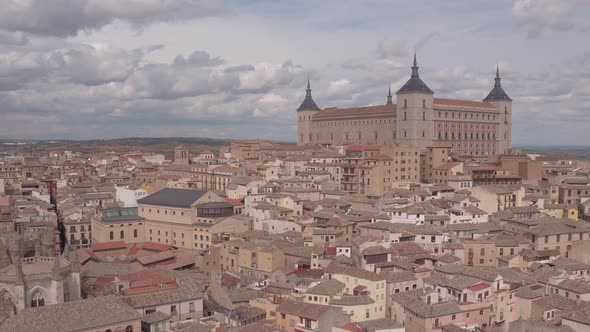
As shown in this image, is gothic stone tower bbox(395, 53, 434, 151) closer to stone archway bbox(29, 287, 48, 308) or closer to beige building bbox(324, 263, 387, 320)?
beige building bbox(324, 263, 387, 320)

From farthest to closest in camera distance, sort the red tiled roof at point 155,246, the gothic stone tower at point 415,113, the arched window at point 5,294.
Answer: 1. the gothic stone tower at point 415,113
2. the red tiled roof at point 155,246
3. the arched window at point 5,294

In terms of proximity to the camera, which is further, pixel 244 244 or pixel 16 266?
pixel 244 244

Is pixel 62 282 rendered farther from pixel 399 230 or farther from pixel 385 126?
pixel 385 126

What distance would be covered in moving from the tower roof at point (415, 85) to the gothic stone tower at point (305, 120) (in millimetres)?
25359

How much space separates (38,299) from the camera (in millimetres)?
28094

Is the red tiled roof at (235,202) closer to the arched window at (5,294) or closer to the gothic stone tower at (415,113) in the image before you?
the arched window at (5,294)

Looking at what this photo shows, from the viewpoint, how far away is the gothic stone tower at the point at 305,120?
4547 inches

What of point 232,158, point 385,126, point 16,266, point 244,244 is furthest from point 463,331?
point 385,126

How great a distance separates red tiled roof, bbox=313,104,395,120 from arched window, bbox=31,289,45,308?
75891 mm

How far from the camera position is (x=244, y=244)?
4156 centimetres

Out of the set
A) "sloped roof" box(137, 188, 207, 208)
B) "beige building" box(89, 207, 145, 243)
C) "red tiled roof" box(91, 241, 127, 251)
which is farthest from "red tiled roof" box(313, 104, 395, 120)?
"red tiled roof" box(91, 241, 127, 251)

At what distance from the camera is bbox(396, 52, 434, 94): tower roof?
9300 centimetres

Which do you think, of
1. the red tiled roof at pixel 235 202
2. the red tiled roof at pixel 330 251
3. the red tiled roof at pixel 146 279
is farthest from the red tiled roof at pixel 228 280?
the red tiled roof at pixel 235 202

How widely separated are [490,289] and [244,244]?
679 inches
